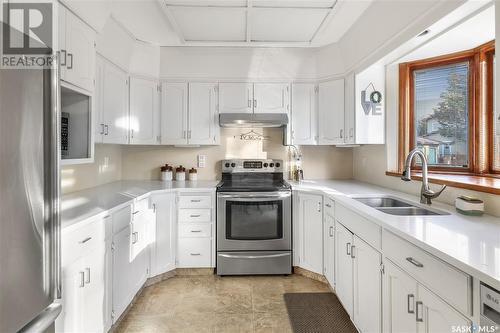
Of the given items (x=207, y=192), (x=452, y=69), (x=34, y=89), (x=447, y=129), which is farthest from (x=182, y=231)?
(x=452, y=69)

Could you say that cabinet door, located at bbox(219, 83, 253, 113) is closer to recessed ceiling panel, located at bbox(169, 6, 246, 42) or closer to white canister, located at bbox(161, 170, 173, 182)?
recessed ceiling panel, located at bbox(169, 6, 246, 42)

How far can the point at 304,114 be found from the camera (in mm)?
3174

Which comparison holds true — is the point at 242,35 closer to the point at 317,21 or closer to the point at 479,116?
the point at 317,21

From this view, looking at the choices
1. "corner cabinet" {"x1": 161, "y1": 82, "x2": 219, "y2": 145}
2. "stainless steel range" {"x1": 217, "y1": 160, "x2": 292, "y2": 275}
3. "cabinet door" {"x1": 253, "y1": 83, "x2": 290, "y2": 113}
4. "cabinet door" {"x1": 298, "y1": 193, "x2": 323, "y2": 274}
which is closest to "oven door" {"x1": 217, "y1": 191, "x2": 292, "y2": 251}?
"stainless steel range" {"x1": 217, "y1": 160, "x2": 292, "y2": 275}

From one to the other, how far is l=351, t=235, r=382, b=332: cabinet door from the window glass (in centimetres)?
122

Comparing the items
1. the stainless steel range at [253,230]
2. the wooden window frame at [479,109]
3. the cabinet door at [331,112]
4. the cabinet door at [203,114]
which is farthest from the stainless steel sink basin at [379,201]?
the cabinet door at [203,114]

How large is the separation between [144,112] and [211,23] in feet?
4.00

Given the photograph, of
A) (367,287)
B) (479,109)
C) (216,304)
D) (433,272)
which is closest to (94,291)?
(216,304)

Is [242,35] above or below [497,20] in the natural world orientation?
above

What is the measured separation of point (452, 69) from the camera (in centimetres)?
227

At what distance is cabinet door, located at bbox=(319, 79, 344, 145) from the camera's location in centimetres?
298

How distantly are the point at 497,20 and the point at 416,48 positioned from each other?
1.03 meters

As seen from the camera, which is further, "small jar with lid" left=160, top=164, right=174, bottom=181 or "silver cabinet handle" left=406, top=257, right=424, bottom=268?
"small jar with lid" left=160, top=164, right=174, bottom=181

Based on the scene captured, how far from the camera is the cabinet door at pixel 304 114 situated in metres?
3.16
